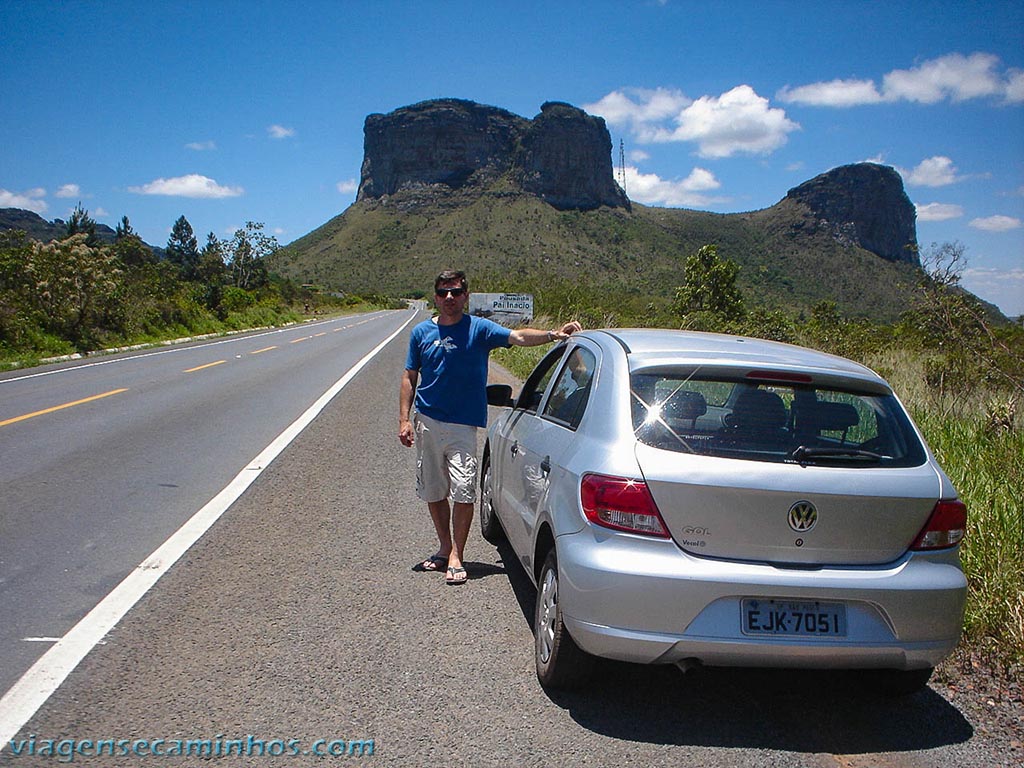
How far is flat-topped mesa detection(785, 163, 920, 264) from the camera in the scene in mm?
128125

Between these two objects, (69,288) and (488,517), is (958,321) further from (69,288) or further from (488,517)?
(69,288)

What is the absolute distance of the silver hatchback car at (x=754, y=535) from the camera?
11.4 feet

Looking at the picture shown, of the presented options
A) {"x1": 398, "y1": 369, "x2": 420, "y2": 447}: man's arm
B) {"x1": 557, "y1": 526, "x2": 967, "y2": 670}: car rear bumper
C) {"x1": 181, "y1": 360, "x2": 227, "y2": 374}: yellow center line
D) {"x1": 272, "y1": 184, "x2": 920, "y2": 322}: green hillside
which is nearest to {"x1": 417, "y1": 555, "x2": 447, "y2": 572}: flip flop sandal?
{"x1": 398, "y1": 369, "x2": 420, "y2": 447}: man's arm

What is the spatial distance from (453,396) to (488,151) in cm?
16504

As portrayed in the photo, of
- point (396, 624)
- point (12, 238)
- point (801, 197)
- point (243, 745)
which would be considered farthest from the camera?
point (801, 197)

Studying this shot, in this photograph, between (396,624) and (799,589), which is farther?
(396,624)

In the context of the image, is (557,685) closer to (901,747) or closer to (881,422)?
(901,747)

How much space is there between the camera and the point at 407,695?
379 centimetres

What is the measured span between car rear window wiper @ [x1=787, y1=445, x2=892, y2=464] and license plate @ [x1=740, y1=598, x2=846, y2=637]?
1.94 feet

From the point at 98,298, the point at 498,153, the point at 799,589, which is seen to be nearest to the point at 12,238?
the point at 98,298

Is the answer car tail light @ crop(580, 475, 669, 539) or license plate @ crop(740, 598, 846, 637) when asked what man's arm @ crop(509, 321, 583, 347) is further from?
license plate @ crop(740, 598, 846, 637)

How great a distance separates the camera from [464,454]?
5.54 meters

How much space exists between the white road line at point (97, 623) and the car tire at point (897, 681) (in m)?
3.65

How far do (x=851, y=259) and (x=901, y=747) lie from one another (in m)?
Answer: 104
